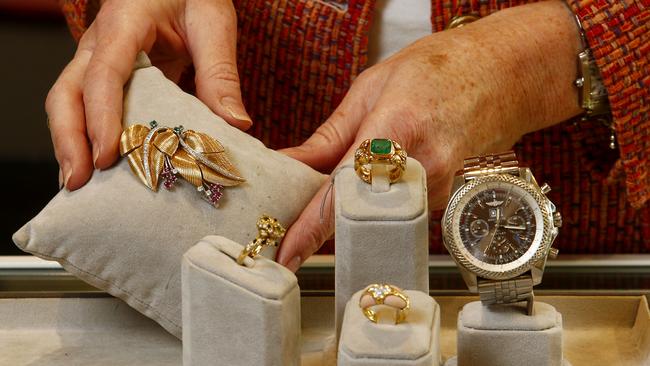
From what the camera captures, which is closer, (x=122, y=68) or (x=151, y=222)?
(x=151, y=222)

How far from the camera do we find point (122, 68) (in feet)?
3.17

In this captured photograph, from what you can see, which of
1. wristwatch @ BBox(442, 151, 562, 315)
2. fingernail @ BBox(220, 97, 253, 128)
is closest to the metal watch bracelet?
wristwatch @ BBox(442, 151, 562, 315)

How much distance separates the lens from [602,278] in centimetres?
95

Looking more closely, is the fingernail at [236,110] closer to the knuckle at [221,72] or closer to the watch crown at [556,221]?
the knuckle at [221,72]

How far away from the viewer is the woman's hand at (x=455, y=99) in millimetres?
940

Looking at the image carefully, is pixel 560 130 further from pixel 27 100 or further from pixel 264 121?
pixel 27 100

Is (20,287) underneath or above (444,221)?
underneath

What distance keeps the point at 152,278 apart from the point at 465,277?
0.23 meters

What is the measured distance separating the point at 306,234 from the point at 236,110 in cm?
15

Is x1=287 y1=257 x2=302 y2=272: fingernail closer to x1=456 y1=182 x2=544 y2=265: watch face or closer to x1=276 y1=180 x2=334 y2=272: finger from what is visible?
x1=276 y1=180 x2=334 y2=272: finger

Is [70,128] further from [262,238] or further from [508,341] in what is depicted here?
[508,341]

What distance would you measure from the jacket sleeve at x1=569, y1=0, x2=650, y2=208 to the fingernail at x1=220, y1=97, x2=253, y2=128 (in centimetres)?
29

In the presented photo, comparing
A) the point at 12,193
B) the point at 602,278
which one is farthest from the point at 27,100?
the point at 602,278

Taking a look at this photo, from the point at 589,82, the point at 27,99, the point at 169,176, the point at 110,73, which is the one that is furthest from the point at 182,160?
the point at 27,99
